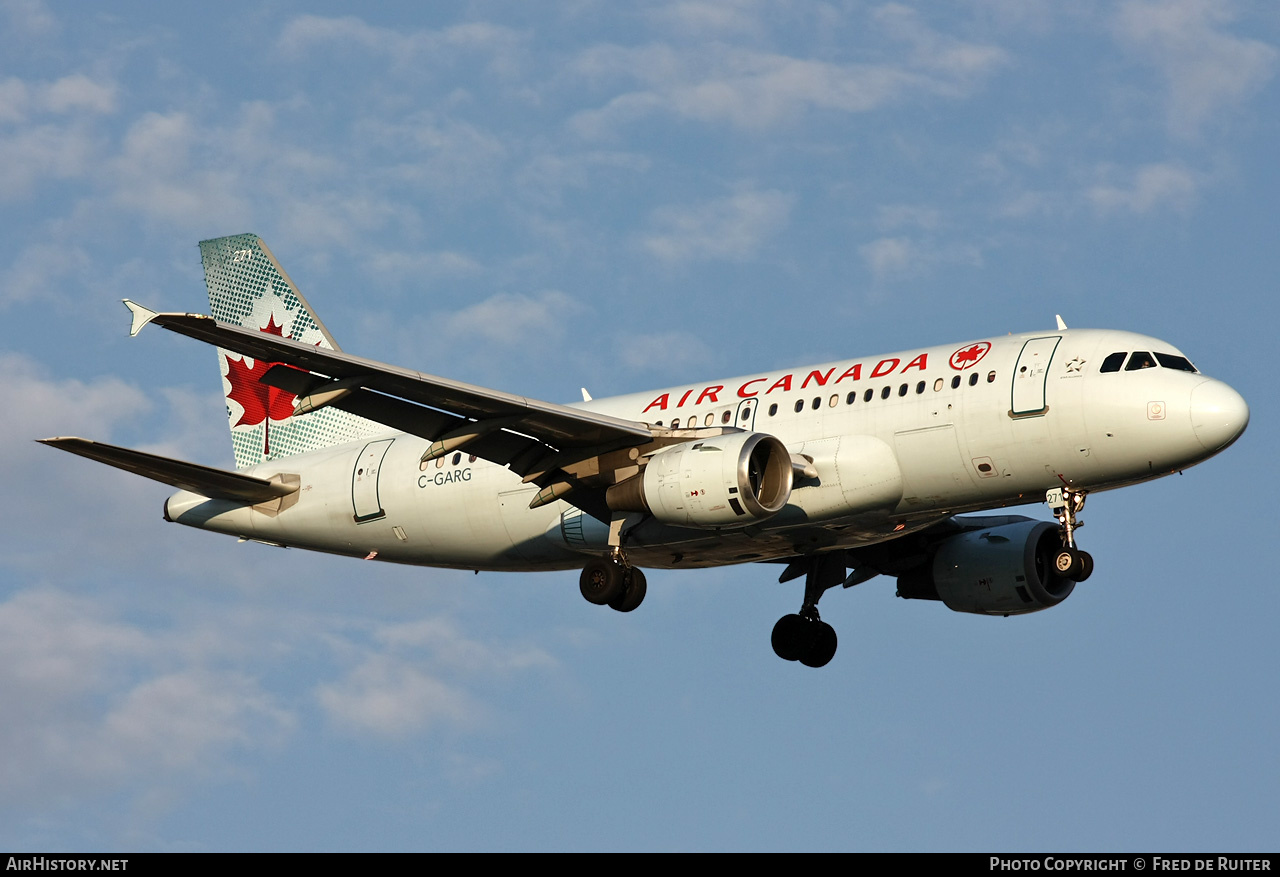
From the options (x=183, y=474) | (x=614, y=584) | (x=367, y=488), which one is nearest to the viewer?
(x=614, y=584)

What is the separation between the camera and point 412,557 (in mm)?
41688

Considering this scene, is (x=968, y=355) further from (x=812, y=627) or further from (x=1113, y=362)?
(x=812, y=627)

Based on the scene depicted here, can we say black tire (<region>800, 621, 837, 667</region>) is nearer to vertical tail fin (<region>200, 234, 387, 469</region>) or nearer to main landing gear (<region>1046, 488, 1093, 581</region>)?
main landing gear (<region>1046, 488, 1093, 581</region>)

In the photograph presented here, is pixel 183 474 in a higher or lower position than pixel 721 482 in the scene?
higher

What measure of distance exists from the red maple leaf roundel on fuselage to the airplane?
947mm

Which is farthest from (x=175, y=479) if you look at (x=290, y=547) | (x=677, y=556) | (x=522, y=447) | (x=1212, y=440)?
(x=1212, y=440)

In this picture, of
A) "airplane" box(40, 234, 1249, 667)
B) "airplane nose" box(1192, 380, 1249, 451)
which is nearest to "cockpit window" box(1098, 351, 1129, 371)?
"airplane" box(40, 234, 1249, 667)

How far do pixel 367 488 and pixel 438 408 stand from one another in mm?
6903

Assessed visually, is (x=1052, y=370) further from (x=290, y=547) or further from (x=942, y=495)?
(x=290, y=547)

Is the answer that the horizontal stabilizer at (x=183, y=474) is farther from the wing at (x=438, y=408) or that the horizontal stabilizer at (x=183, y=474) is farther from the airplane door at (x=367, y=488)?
the wing at (x=438, y=408)

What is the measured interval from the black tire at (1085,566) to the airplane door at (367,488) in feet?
52.7

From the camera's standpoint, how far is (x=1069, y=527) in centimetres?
3547

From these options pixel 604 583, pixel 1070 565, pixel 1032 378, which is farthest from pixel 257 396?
pixel 1070 565

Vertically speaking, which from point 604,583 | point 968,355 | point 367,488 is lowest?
point 604,583
